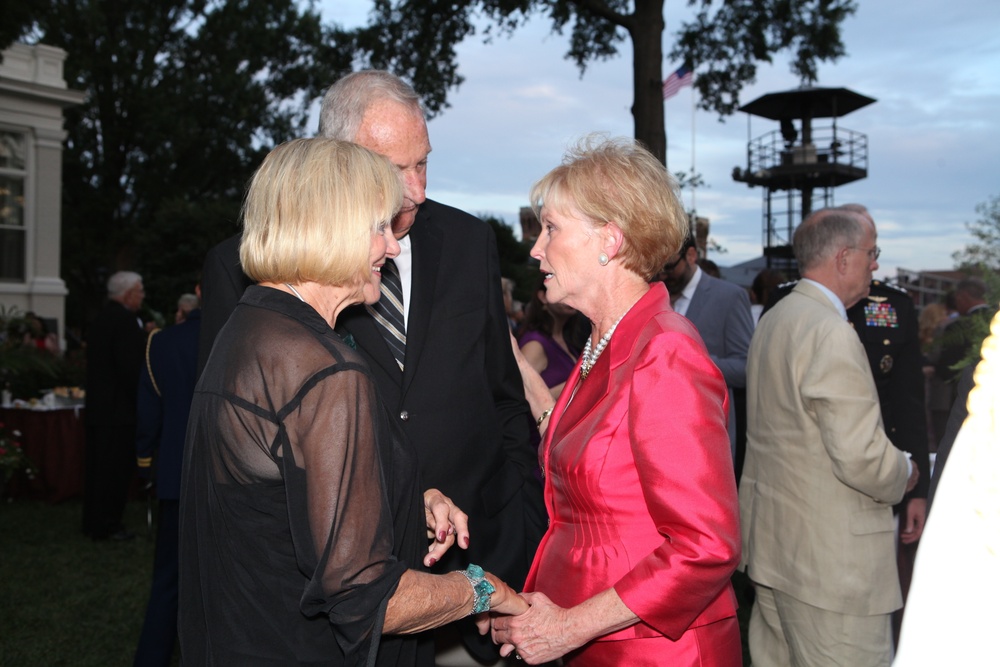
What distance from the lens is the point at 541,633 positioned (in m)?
1.97

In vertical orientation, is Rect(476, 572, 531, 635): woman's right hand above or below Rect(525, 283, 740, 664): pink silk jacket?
below

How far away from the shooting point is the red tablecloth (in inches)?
360

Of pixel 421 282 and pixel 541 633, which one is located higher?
pixel 421 282

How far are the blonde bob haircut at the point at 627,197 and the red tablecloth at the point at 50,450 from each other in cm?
856

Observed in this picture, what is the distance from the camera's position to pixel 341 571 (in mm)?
1574

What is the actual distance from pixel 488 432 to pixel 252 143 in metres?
29.1

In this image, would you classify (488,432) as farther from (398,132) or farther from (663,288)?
(398,132)

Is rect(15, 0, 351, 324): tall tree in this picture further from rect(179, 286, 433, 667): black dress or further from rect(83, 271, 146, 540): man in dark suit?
rect(179, 286, 433, 667): black dress

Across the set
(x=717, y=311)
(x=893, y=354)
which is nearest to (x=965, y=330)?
(x=893, y=354)

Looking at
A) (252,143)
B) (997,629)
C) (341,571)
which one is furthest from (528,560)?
(252,143)

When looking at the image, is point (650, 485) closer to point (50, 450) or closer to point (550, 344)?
point (550, 344)

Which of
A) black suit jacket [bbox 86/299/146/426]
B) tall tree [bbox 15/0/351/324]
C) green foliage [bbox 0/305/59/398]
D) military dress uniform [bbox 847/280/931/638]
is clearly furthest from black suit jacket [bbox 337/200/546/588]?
tall tree [bbox 15/0/351/324]

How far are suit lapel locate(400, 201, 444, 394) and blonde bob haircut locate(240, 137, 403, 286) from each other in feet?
2.31

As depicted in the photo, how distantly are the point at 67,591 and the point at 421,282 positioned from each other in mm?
5144
